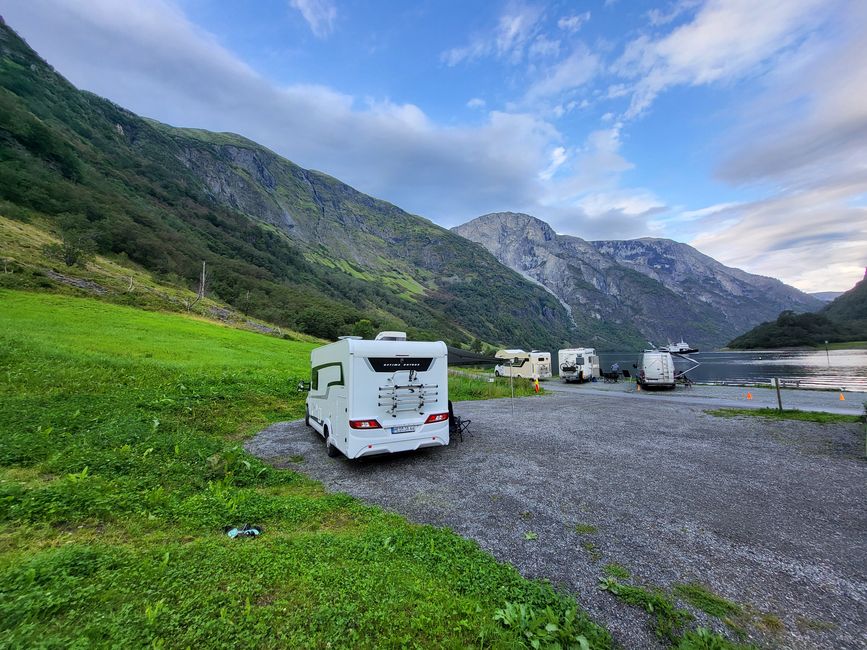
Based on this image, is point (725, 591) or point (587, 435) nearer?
point (725, 591)

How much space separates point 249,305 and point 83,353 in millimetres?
57540

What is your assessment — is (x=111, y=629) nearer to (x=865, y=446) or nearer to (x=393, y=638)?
(x=393, y=638)

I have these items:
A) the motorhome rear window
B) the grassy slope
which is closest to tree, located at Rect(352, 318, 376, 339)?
the grassy slope

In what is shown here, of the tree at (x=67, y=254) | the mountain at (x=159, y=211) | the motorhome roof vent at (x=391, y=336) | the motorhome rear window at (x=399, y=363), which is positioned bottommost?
the motorhome rear window at (x=399, y=363)

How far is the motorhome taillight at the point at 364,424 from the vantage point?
8.45 metres

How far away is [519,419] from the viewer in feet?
51.4

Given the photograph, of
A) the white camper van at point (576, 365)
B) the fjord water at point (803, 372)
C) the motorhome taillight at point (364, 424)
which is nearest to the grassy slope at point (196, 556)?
the motorhome taillight at point (364, 424)

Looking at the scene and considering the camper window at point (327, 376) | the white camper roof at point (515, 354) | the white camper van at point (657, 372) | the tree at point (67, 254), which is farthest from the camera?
the white camper roof at point (515, 354)

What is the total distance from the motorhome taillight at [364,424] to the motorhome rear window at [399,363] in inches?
49.4

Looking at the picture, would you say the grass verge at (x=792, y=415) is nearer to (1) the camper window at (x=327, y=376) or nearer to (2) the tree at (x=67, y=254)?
(1) the camper window at (x=327, y=376)

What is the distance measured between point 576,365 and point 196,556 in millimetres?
40217

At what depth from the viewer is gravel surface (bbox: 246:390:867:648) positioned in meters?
4.12

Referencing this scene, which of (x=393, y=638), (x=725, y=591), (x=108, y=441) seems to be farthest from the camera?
(x=108, y=441)

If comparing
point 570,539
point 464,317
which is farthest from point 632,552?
point 464,317
